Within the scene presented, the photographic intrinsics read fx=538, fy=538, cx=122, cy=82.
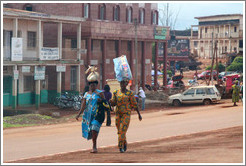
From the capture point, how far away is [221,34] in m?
96.5

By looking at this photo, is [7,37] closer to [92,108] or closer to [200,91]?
[200,91]

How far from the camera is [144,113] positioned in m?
30.2

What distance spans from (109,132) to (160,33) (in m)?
29.4

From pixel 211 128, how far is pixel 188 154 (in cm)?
900

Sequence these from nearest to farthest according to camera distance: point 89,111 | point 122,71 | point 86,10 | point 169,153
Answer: point 169,153
point 89,111
point 122,71
point 86,10

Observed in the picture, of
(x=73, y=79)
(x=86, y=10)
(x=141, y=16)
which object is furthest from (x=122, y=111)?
(x=141, y=16)

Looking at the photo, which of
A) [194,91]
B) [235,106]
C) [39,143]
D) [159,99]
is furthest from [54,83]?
[39,143]

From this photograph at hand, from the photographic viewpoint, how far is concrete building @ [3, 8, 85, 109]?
31.6m

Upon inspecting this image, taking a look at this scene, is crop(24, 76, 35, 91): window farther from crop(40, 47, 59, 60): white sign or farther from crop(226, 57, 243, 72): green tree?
crop(226, 57, 243, 72): green tree

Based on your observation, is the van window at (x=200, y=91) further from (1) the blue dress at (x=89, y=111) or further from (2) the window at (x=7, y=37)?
(1) the blue dress at (x=89, y=111)

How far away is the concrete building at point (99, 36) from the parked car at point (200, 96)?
6.39 meters

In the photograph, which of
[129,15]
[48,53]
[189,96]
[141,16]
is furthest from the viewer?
[141,16]

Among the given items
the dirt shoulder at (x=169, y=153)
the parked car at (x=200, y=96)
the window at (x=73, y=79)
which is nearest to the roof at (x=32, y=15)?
the window at (x=73, y=79)

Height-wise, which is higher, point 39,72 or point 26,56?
point 26,56
